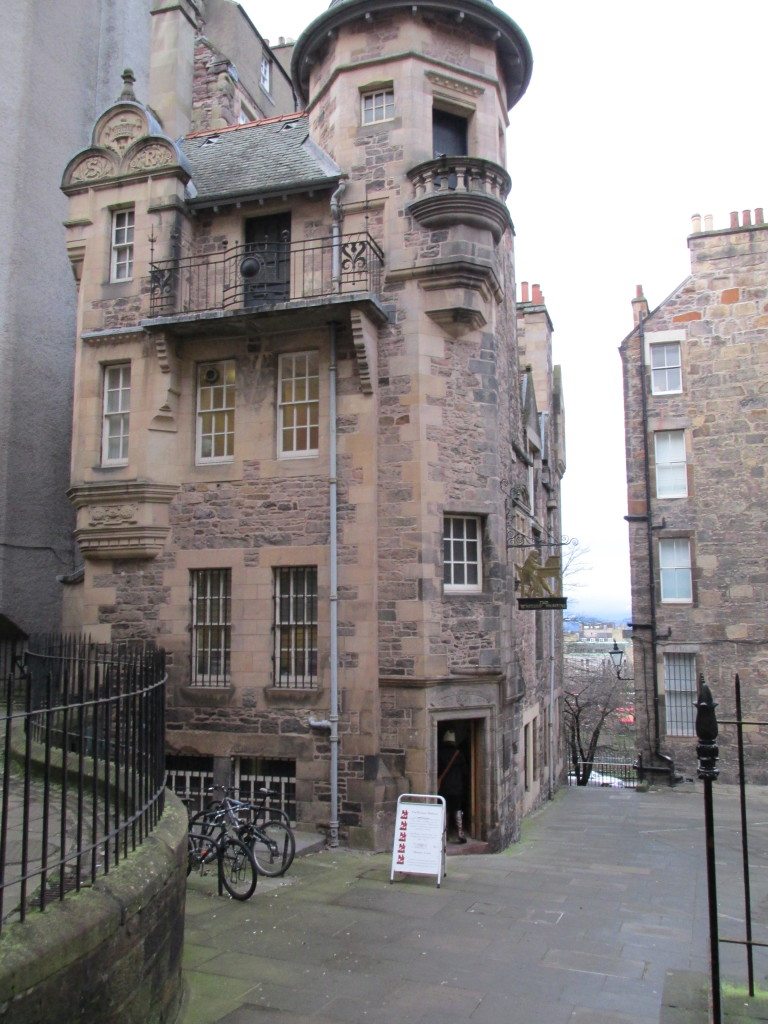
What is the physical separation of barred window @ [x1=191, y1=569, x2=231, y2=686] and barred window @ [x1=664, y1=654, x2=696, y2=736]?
13.7m

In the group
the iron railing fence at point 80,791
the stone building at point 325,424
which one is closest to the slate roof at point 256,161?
the stone building at point 325,424

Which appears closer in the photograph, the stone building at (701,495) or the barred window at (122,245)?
the barred window at (122,245)

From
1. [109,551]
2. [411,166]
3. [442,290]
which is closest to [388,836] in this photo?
[109,551]

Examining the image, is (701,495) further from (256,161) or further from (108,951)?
(108,951)

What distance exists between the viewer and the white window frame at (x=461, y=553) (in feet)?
45.5

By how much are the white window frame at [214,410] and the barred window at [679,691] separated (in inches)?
563

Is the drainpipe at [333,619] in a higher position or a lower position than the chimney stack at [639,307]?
lower

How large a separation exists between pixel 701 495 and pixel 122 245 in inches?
632

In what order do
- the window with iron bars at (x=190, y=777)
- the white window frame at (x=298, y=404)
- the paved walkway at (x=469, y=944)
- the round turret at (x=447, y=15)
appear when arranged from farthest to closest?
the round turret at (x=447, y=15)
the white window frame at (x=298, y=404)
the window with iron bars at (x=190, y=777)
the paved walkway at (x=469, y=944)

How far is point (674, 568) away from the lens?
2342 cm

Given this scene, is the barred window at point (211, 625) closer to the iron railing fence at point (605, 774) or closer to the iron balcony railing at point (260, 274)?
the iron balcony railing at point (260, 274)

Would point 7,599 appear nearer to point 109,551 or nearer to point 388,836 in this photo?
point 109,551

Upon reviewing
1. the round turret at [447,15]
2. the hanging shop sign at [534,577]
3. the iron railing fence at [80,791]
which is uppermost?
the round turret at [447,15]

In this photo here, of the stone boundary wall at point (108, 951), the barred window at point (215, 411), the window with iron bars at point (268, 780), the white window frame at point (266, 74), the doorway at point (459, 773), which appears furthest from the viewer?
the white window frame at point (266, 74)
